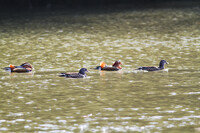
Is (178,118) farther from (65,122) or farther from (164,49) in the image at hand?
(164,49)

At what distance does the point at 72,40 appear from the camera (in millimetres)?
38844

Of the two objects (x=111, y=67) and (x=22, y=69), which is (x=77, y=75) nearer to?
(x=111, y=67)

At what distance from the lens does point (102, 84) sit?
70.1 ft

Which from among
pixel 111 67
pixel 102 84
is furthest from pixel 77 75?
pixel 111 67

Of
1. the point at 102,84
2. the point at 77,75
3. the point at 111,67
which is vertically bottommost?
the point at 102,84

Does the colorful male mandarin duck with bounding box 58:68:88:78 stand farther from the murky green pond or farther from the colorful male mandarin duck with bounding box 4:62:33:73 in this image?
the colorful male mandarin duck with bounding box 4:62:33:73

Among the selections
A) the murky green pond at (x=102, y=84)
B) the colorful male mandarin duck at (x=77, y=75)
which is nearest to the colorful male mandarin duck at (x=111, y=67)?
the murky green pond at (x=102, y=84)

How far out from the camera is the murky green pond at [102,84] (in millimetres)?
15430

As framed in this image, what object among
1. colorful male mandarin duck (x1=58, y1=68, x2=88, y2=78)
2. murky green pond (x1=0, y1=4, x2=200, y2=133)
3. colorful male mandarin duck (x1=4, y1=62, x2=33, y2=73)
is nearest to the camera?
murky green pond (x1=0, y1=4, x2=200, y2=133)

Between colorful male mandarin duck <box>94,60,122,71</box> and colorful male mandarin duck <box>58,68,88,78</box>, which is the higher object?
colorful male mandarin duck <box>94,60,122,71</box>

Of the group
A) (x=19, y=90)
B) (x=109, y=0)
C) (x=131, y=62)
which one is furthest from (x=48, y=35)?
(x=109, y=0)

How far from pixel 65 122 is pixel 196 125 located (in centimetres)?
374

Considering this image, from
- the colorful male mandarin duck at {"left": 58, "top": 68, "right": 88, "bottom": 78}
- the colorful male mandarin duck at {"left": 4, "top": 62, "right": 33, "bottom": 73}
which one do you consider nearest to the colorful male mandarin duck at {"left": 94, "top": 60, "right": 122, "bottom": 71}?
the colorful male mandarin duck at {"left": 58, "top": 68, "right": 88, "bottom": 78}

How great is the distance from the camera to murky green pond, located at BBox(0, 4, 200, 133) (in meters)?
15.4
